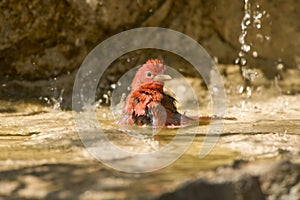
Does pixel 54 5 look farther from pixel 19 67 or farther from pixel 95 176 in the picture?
pixel 95 176

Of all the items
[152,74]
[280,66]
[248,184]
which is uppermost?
[280,66]

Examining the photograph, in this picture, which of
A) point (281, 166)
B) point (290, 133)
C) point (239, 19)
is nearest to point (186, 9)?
point (239, 19)

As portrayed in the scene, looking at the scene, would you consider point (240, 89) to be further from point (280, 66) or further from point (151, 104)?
point (151, 104)

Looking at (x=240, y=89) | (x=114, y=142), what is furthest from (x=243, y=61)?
(x=114, y=142)

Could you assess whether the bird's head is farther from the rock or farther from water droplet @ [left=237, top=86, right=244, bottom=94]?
the rock

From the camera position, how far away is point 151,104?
508 cm

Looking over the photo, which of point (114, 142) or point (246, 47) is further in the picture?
point (246, 47)

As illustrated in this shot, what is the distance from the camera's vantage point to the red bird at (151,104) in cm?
508

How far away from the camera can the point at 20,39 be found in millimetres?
6672

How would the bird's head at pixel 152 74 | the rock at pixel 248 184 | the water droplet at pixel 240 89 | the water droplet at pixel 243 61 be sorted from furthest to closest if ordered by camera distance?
the water droplet at pixel 243 61 → the water droplet at pixel 240 89 → the bird's head at pixel 152 74 → the rock at pixel 248 184

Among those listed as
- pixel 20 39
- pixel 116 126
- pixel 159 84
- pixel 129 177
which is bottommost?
pixel 129 177

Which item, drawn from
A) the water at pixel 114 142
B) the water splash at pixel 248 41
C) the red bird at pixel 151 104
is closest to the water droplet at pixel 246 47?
the water splash at pixel 248 41

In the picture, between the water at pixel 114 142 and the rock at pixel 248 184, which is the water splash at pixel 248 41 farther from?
the rock at pixel 248 184

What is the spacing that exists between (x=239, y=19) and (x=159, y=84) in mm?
2128
